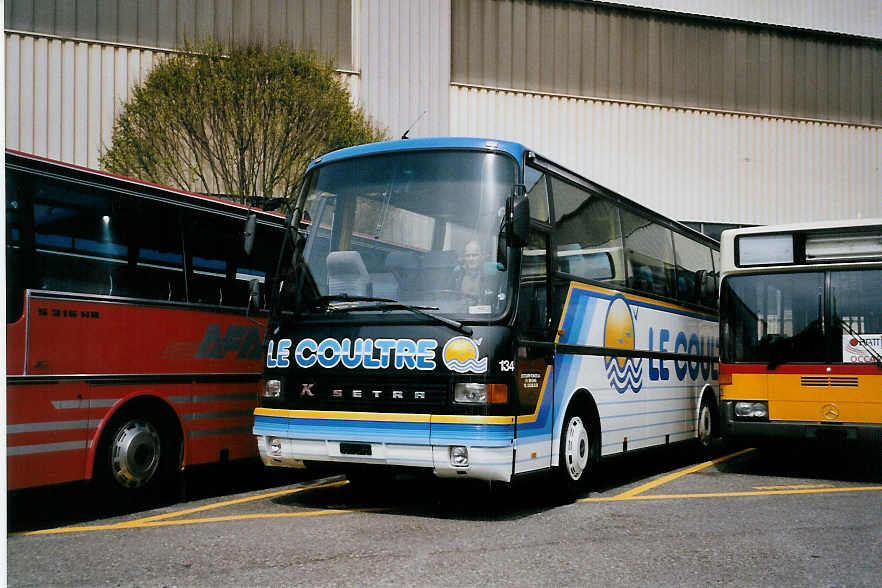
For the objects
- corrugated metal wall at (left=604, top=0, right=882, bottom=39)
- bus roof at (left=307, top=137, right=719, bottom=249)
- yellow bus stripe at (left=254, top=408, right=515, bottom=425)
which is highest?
corrugated metal wall at (left=604, top=0, right=882, bottom=39)

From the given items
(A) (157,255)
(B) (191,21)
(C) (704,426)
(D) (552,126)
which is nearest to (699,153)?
(D) (552,126)

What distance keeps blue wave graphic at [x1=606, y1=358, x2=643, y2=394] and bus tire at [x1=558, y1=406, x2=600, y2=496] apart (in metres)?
0.68

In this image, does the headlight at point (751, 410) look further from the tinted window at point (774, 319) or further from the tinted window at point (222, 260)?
the tinted window at point (222, 260)

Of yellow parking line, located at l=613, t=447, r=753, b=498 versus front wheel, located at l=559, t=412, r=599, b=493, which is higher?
front wheel, located at l=559, t=412, r=599, b=493

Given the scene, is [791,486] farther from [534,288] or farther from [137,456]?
[137,456]

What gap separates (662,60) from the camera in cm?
2864

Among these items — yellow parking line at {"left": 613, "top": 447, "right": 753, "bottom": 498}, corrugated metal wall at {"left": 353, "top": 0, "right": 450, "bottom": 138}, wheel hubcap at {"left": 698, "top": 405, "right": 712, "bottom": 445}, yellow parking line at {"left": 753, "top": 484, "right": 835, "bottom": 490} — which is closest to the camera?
yellow parking line at {"left": 613, "top": 447, "right": 753, "bottom": 498}

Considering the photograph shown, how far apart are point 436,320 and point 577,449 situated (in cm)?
221

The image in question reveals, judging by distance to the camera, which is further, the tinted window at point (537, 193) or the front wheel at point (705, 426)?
the front wheel at point (705, 426)

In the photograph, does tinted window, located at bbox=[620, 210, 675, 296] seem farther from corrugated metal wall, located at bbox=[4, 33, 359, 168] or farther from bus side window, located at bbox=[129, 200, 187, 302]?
corrugated metal wall, located at bbox=[4, 33, 359, 168]

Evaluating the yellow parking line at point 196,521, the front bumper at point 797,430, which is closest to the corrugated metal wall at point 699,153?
the front bumper at point 797,430

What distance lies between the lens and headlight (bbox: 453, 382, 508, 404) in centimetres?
748

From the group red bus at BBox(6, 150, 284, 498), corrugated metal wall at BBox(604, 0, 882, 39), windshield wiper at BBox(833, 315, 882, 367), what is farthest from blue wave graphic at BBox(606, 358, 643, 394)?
corrugated metal wall at BBox(604, 0, 882, 39)

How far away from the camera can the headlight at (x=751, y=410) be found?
10875 millimetres
